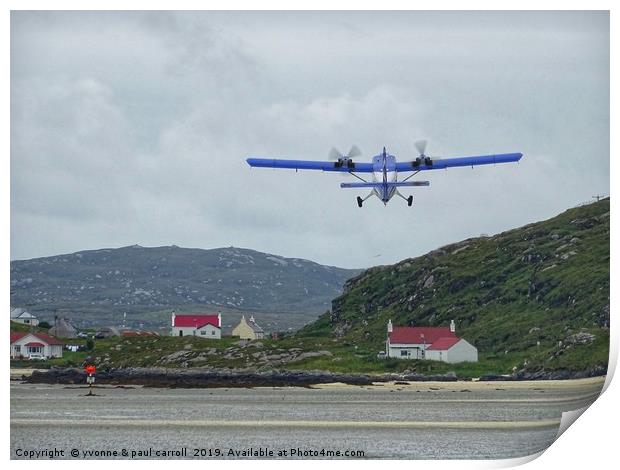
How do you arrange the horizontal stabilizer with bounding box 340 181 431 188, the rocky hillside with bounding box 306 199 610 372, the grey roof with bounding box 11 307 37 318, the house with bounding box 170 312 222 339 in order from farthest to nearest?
1. the grey roof with bounding box 11 307 37 318
2. the house with bounding box 170 312 222 339
3. the rocky hillside with bounding box 306 199 610 372
4. the horizontal stabilizer with bounding box 340 181 431 188

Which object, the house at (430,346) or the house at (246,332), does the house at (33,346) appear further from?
the house at (430,346)

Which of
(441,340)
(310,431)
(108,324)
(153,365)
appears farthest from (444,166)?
(108,324)

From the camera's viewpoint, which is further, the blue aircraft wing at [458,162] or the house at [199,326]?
the house at [199,326]

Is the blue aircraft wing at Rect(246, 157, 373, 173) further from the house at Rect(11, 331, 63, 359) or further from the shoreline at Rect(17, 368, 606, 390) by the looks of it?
the house at Rect(11, 331, 63, 359)

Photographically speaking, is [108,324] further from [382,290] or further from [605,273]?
[605,273]

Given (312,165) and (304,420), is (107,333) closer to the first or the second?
(304,420)

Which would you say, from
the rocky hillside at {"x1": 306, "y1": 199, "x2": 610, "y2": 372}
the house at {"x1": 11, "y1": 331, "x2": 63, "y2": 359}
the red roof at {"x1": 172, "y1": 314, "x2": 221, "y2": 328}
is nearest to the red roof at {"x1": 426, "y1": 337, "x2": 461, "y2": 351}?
the rocky hillside at {"x1": 306, "y1": 199, "x2": 610, "y2": 372}

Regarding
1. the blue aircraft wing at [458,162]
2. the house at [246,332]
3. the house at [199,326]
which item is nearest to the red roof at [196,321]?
the house at [199,326]
